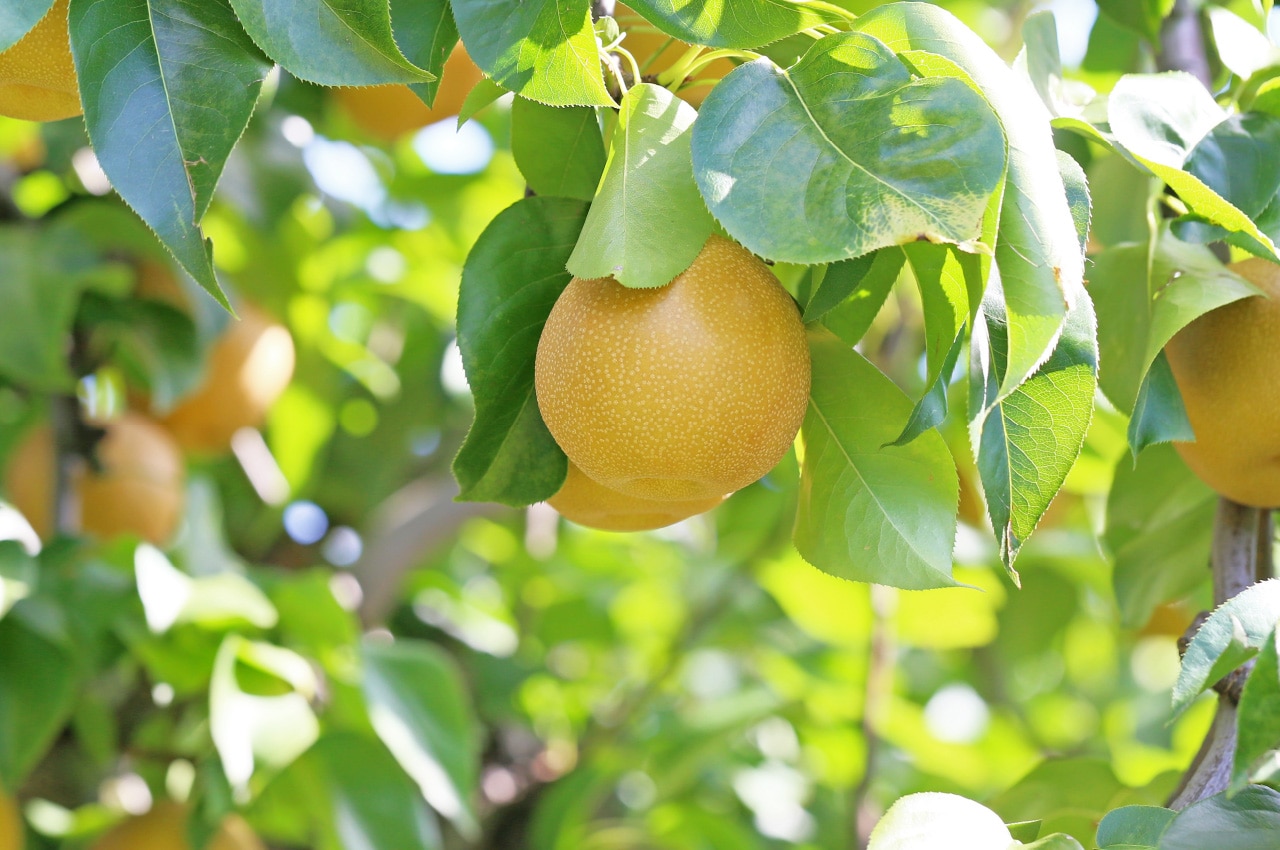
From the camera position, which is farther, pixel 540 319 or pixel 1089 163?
pixel 1089 163

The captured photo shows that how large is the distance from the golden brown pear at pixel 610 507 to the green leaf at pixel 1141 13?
2.32 feet

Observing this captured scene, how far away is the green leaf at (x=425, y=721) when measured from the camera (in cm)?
142

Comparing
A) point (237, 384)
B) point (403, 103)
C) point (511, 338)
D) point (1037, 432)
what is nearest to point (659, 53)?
point (511, 338)

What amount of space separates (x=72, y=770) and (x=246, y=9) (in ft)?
5.15

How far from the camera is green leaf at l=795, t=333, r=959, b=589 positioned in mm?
643

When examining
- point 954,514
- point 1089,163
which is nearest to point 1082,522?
point 1089,163

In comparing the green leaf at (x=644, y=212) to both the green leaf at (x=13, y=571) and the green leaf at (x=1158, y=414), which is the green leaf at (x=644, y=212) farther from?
the green leaf at (x=13, y=571)

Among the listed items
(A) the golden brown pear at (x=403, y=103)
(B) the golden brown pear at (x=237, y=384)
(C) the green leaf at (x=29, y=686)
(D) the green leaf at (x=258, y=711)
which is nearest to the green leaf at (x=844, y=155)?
(A) the golden brown pear at (x=403, y=103)

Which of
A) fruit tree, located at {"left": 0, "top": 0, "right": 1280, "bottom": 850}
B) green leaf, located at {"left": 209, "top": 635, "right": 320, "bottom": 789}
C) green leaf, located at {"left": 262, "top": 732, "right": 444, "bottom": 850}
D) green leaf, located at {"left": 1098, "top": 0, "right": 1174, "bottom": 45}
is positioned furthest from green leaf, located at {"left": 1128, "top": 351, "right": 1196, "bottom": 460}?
green leaf, located at {"left": 262, "top": 732, "right": 444, "bottom": 850}

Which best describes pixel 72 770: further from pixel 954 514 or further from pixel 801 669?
pixel 954 514

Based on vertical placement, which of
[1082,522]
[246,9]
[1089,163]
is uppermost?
[246,9]

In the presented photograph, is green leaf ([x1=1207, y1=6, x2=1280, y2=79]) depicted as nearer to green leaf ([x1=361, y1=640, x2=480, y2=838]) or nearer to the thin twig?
the thin twig

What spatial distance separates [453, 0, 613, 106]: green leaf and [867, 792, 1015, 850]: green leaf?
392 mm

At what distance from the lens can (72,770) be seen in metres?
1.83
